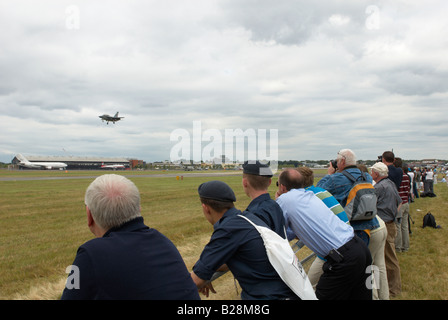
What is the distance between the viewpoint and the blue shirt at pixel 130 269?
1816 mm

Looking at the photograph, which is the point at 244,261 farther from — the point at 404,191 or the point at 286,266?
the point at 404,191

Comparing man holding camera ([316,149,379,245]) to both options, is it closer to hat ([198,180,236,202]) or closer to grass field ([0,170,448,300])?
grass field ([0,170,448,300])

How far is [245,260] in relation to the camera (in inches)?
99.6

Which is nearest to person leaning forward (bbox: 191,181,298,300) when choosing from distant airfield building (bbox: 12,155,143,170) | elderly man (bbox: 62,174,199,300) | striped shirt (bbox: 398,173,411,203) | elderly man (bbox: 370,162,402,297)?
elderly man (bbox: 62,174,199,300)

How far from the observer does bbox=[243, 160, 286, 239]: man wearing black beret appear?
121 inches

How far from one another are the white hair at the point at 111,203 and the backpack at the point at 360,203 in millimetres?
3324

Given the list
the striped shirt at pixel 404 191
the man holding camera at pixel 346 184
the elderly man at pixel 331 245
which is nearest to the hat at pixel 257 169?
the elderly man at pixel 331 245

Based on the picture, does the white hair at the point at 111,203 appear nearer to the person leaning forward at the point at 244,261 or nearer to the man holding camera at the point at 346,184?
the person leaning forward at the point at 244,261

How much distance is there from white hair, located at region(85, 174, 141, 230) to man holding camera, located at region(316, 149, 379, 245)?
11.1 feet

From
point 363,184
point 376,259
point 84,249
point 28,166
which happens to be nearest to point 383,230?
point 376,259

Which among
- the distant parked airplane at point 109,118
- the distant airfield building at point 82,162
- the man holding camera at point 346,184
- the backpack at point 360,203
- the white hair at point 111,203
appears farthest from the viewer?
the distant airfield building at point 82,162

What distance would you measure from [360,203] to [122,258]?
140 inches

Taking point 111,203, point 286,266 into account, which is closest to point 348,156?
point 286,266
